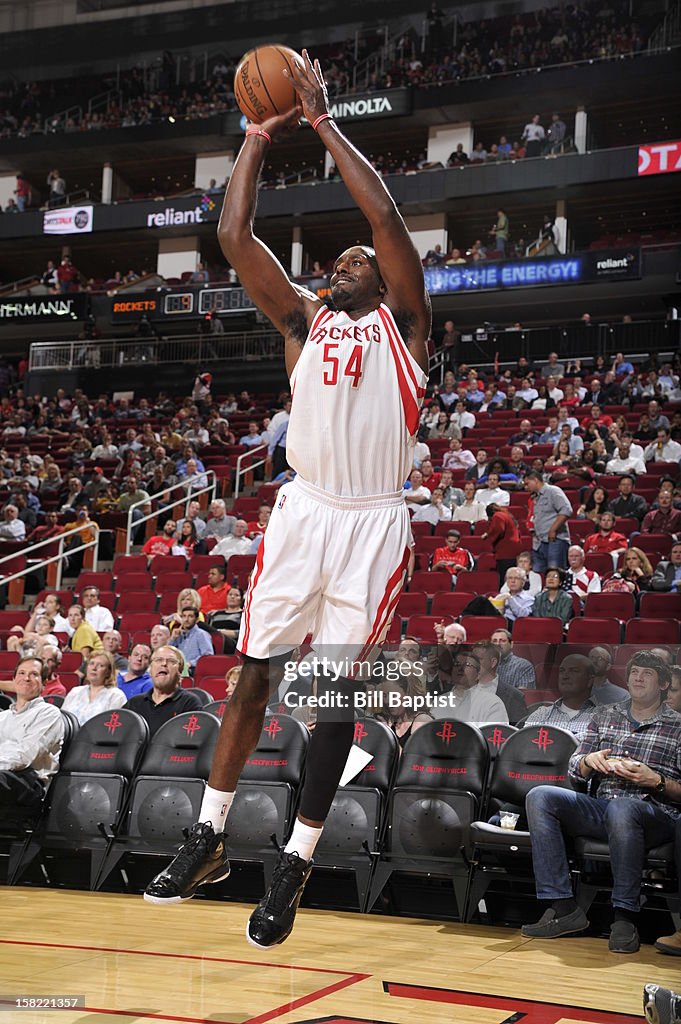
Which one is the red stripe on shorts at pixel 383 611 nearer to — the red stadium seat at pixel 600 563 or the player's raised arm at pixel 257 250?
the player's raised arm at pixel 257 250

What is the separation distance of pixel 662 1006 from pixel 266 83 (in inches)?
115

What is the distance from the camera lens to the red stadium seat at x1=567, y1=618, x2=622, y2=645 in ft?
27.5

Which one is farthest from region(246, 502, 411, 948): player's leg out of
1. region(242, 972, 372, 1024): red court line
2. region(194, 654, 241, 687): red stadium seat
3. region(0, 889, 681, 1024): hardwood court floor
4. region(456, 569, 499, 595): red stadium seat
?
region(456, 569, 499, 595): red stadium seat

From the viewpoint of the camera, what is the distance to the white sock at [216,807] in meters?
3.22

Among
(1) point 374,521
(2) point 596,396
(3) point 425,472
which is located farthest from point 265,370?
(1) point 374,521

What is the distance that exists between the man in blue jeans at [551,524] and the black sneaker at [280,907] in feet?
23.9

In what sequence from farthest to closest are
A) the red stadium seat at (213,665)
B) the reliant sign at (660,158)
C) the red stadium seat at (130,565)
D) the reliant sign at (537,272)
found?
the reliant sign at (660,158), the reliant sign at (537,272), the red stadium seat at (130,565), the red stadium seat at (213,665)

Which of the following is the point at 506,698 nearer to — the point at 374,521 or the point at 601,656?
the point at 601,656

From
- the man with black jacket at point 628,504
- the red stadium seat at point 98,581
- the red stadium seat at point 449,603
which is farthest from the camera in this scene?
the red stadium seat at point 98,581

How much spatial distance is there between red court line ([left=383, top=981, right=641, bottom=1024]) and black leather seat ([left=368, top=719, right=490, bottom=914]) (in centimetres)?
165

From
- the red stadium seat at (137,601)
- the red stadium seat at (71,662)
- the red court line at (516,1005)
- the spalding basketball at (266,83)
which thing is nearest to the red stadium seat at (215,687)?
the red stadium seat at (71,662)

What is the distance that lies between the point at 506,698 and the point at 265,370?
1733cm

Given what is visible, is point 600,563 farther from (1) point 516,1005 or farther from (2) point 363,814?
(1) point 516,1005

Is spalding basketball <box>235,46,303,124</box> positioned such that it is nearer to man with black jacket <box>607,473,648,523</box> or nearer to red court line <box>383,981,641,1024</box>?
red court line <box>383,981,641,1024</box>
